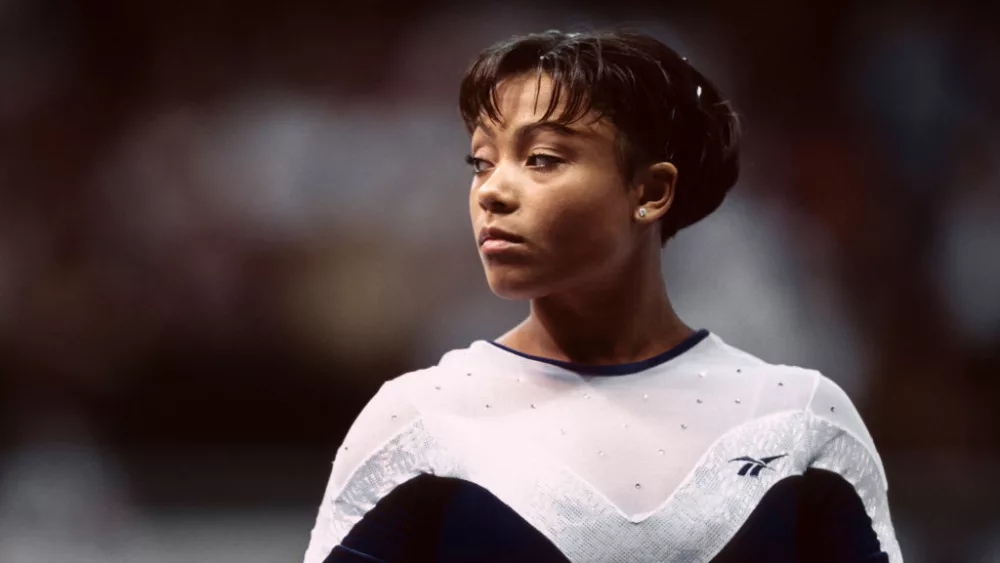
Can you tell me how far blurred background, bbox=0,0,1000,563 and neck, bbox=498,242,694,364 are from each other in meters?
0.67

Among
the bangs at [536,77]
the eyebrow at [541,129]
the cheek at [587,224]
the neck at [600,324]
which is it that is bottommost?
the neck at [600,324]

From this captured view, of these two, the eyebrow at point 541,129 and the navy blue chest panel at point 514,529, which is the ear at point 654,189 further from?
the navy blue chest panel at point 514,529

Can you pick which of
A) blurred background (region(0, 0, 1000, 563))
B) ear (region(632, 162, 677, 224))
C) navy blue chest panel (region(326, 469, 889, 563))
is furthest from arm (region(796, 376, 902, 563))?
blurred background (region(0, 0, 1000, 563))

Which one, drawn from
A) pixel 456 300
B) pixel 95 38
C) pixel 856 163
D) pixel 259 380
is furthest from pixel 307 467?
pixel 856 163

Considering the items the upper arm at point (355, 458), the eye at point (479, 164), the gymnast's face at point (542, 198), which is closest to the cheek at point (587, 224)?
the gymnast's face at point (542, 198)

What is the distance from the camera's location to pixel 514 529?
1322mm

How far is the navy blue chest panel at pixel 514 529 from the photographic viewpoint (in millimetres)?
1325

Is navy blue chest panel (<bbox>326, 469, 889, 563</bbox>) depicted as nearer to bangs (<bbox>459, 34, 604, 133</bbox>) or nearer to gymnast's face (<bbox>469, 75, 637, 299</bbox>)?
gymnast's face (<bbox>469, 75, 637, 299</bbox>)

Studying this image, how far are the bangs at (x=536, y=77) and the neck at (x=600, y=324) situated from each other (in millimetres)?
216

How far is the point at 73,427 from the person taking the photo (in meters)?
2.24

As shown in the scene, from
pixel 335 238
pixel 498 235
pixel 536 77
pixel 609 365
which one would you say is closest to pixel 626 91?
pixel 536 77

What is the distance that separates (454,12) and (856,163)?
807mm

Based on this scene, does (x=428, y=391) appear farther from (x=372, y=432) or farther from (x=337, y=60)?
(x=337, y=60)

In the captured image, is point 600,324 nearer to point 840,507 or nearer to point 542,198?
point 542,198
